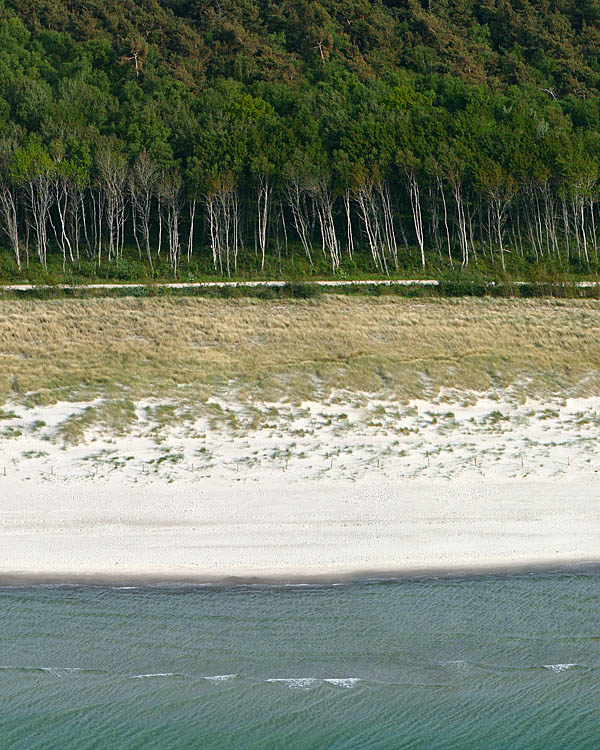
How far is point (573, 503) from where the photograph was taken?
17.2 metres

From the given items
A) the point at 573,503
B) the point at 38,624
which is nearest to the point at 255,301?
the point at 573,503

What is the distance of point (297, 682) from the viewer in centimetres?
1212

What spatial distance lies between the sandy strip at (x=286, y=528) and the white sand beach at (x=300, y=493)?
0.03 m

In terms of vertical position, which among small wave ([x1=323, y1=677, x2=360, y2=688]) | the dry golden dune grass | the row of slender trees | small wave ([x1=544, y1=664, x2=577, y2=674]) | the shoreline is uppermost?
the row of slender trees

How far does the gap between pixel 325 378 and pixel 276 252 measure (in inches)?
1705

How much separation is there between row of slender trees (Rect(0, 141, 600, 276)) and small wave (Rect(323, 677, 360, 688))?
50.8 m

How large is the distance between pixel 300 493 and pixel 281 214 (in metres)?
55.6

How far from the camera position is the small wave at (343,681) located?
12.1 metres

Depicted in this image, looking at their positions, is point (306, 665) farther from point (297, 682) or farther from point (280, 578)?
point (280, 578)

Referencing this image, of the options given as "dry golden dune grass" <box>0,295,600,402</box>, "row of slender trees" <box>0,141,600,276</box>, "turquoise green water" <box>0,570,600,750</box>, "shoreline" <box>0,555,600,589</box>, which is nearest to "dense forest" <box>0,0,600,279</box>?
"row of slender trees" <box>0,141,600,276</box>

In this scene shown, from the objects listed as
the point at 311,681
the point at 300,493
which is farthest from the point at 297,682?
the point at 300,493

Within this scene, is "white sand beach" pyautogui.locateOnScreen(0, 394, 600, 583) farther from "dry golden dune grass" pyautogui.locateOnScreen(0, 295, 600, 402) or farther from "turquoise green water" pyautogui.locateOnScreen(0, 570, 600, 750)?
"dry golden dune grass" pyautogui.locateOnScreen(0, 295, 600, 402)

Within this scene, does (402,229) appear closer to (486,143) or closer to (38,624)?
(486,143)

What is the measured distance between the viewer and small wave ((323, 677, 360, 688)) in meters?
12.1
